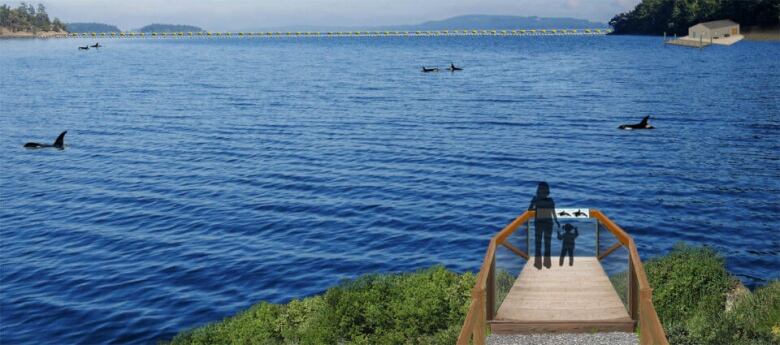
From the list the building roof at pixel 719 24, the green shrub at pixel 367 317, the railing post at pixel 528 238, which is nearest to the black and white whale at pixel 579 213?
the railing post at pixel 528 238

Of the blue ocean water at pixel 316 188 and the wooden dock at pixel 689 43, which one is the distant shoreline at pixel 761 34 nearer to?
the wooden dock at pixel 689 43

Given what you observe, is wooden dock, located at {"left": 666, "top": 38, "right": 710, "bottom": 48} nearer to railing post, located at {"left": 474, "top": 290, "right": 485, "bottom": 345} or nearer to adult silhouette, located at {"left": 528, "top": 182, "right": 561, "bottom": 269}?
adult silhouette, located at {"left": 528, "top": 182, "right": 561, "bottom": 269}

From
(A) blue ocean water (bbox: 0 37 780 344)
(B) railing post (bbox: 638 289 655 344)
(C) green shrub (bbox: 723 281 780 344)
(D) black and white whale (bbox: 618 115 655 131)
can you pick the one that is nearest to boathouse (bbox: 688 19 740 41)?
(A) blue ocean water (bbox: 0 37 780 344)

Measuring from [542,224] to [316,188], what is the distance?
905 inches

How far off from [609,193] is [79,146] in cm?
3495

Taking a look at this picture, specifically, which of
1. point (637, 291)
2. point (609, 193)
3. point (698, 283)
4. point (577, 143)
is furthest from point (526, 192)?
point (637, 291)

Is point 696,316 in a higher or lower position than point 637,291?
lower

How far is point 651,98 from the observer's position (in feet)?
252

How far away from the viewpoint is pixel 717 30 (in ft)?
599

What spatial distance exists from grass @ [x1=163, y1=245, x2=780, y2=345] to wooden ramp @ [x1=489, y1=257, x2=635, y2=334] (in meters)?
0.40

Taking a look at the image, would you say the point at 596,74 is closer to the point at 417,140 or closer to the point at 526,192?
the point at 417,140

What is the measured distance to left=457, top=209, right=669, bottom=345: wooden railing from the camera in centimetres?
1166

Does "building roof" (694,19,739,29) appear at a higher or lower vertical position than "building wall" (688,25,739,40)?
higher

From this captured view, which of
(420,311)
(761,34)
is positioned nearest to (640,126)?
(420,311)
